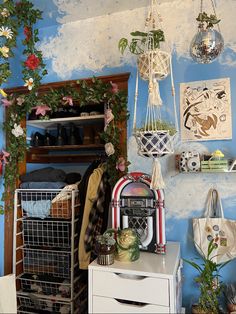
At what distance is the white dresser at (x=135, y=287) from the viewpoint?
116 centimetres

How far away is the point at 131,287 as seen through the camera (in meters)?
1.21

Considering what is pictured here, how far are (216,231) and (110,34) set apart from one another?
1651 millimetres

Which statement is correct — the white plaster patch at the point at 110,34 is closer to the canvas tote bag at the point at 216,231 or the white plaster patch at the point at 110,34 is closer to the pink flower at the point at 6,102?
the pink flower at the point at 6,102

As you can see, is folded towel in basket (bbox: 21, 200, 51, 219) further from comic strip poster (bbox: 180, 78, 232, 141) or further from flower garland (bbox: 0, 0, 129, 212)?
comic strip poster (bbox: 180, 78, 232, 141)

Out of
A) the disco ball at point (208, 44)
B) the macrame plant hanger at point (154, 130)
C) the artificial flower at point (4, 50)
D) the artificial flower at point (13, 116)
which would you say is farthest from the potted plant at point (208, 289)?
the artificial flower at point (4, 50)

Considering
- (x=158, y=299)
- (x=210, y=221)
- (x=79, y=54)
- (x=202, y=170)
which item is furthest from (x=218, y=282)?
(x=79, y=54)

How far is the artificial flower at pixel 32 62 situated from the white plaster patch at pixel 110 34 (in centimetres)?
24

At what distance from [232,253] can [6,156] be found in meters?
1.77

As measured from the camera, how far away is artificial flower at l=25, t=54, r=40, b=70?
1.83 meters

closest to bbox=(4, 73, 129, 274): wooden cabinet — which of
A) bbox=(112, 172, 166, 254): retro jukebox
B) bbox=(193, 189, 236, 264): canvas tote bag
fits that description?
bbox=(112, 172, 166, 254): retro jukebox

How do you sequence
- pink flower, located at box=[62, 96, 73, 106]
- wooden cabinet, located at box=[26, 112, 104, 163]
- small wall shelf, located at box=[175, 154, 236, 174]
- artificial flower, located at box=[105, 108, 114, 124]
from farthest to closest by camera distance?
wooden cabinet, located at box=[26, 112, 104, 163] → pink flower, located at box=[62, 96, 73, 106] → artificial flower, located at box=[105, 108, 114, 124] → small wall shelf, located at box=[175, 154, 236, 174]

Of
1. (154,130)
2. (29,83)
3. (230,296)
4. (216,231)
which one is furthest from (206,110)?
(29,83)

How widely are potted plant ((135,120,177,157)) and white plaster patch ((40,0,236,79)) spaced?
71cm

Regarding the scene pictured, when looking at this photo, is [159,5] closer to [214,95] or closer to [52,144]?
[214,95]
